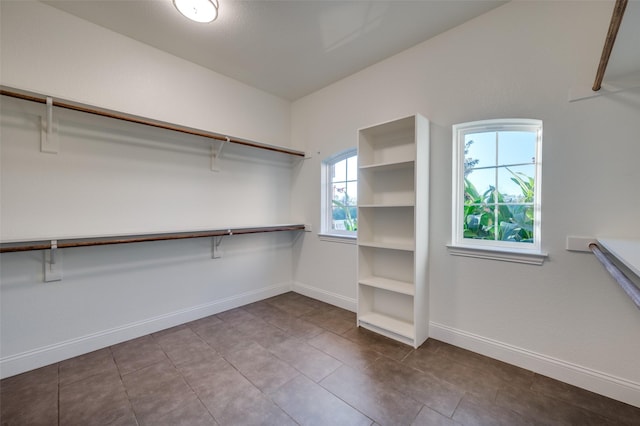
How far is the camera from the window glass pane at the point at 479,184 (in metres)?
2.22

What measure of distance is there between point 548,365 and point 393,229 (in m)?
1.53

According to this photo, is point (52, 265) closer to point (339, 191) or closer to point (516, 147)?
point (339, 191)

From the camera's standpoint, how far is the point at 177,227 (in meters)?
2.68

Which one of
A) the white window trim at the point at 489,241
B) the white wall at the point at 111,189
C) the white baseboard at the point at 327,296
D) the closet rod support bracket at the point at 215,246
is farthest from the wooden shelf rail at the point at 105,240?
the white window trim at the point at 489,241

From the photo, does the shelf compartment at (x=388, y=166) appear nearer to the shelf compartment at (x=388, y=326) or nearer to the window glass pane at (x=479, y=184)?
the window glass pane at (x=479, y=184)

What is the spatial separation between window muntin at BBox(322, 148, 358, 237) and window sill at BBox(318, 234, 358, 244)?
3.9 inches

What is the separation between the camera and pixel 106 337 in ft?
7.43

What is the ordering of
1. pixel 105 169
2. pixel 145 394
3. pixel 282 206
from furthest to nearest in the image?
pixel 282 206 < pixel 105 169 < pixel 145 394

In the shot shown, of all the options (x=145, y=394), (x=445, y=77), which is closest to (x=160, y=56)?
(x=445, y=77)

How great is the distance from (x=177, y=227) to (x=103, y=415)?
1580 mm

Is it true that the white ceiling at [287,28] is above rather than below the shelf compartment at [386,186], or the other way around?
above

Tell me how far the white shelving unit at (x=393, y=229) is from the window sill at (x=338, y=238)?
317mm

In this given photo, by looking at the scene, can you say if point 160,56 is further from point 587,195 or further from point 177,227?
point 587,195

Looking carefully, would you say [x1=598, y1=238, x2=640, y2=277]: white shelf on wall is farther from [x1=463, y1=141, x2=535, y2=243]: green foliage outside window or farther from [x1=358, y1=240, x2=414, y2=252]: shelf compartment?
[x1=358, y1=240, x2=414, y2=252]: shelf compartment
